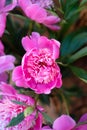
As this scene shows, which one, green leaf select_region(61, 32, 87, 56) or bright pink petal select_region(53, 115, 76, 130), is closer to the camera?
bright pink petal select_region(53, 115, 76, 130)

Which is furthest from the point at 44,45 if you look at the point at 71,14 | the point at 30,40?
the point at 71,14

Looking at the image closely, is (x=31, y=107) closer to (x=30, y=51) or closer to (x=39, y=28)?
(x=30, y=51)

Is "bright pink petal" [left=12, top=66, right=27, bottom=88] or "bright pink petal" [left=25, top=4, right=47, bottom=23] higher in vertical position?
"bright pink petal" [left=25, top=4, right=47, bottom=23]

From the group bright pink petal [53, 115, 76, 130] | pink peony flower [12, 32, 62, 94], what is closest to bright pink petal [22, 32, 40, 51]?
pink peony flower [12, 32, 62, 94]

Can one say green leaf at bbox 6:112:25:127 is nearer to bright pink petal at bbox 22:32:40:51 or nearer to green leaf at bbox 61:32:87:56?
bright pink petal at bbox 22:32:40:51

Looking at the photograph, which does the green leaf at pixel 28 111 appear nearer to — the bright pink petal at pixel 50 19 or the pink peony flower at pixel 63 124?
the pink peony flower at pixel 63 124

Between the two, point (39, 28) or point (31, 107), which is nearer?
point (31, 107)
